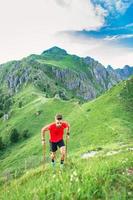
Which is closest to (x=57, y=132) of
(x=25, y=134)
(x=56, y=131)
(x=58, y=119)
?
(x=56, y=131)

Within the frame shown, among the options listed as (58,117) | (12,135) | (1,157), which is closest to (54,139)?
(58,117)

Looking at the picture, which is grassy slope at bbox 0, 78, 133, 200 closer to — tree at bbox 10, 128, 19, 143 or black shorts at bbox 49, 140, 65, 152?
black shorts at bbox 49, 140, 65, 152

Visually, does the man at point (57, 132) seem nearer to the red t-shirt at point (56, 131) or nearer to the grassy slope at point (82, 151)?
the red t-shirt at point (56, 131)

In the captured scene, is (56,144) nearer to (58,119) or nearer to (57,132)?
(57,132)

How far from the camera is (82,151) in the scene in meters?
46.7

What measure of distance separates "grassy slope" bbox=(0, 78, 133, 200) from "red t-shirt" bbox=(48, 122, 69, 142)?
5.44 ft

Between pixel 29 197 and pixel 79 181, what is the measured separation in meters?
1.30

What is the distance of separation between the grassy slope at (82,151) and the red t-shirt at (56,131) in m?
1.66

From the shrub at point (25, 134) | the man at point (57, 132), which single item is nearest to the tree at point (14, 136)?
the shrub at point (25, 134)

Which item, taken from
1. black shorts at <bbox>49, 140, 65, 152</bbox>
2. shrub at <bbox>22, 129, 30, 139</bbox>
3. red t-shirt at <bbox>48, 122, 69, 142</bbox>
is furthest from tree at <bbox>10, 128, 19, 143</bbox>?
red t-shirt at <bbox>48, 122, 69, 142</bbox>

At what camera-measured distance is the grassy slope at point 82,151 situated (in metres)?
9.38

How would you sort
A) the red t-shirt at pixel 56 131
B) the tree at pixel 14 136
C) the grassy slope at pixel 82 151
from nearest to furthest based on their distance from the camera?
the grassy slope at pixel 82 151 → the red t-shirt at pixel 56 131 → the tree at pixel 14 136

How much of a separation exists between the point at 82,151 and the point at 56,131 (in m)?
28.0

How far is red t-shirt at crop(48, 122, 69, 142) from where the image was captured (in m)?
18.7
